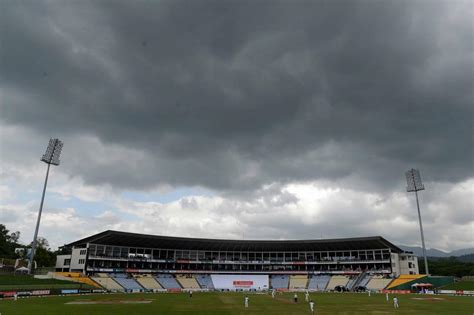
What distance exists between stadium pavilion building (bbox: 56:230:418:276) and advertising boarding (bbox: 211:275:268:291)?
4.20 m

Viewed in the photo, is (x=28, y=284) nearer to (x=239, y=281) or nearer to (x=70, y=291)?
(x=70, y=291)

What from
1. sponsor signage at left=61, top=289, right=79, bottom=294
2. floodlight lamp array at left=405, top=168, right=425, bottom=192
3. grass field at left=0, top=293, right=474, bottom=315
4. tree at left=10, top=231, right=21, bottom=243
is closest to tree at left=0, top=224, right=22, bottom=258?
tree at left=10, top=231, right=21, bottom=243

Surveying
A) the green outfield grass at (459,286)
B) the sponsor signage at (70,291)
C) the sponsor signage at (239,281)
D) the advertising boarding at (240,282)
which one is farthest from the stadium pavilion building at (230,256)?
the sponsor signage at (70,291)

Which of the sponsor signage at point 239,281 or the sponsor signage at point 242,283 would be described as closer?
the sponsor signage at point 239,281

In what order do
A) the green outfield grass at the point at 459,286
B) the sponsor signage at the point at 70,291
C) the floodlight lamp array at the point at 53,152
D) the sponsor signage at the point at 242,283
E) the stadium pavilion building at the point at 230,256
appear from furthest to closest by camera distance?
1. the sponsor signage at the point at 242,283
2. the stadium pavilion building at the point at 230,256
3. the floodlight lamp array at the point at 53,152
4. the green outfield grass at the point at 459,286
5. the sponsor signage at the point at 70,291

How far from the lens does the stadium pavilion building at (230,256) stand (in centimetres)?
10531

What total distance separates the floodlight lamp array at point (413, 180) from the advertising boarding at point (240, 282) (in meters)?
52.4

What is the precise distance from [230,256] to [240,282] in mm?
15725

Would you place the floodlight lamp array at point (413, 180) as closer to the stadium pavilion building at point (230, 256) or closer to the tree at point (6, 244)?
the stadium pavilion building at point (230, 256)

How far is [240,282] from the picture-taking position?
11388 centimetres

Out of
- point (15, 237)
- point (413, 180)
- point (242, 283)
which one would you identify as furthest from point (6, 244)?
point (413, 180)

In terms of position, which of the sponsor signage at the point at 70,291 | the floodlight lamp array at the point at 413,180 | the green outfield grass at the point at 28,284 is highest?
the floodlight lamp array at the point at 413,180

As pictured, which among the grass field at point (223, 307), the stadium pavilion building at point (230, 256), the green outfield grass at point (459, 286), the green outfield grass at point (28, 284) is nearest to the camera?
the grass field at point (223, 307)

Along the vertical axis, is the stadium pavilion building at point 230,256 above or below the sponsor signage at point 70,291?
above
